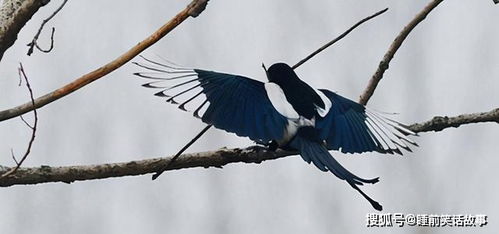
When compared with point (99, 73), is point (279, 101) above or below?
above

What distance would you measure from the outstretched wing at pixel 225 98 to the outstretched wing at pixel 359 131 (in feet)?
0.32

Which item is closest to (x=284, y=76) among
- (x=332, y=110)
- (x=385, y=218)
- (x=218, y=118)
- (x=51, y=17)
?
(x=332, y=110)

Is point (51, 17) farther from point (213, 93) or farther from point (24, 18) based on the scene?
point (213, 93)

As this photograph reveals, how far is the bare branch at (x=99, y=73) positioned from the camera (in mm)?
835

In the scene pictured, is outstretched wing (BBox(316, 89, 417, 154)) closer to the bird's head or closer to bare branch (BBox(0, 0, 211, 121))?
the bird's head

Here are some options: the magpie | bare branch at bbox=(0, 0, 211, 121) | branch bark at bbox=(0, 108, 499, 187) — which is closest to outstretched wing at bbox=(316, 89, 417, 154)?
the magpie

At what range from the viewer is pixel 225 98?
4.93ft

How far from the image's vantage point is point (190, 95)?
144 centimetres

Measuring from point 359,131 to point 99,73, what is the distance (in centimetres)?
77

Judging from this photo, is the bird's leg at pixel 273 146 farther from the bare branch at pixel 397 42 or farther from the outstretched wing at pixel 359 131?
the bare branch at pixel 397 42

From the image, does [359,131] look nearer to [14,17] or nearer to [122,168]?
[122,168]

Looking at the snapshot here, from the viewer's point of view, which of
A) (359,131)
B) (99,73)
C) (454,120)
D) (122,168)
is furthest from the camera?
(359,131)

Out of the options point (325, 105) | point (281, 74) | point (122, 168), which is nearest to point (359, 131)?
point (325, 105)

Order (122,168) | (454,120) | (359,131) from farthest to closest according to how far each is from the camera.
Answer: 1. (359,131)
2. (454,120)
3. (122,168)
